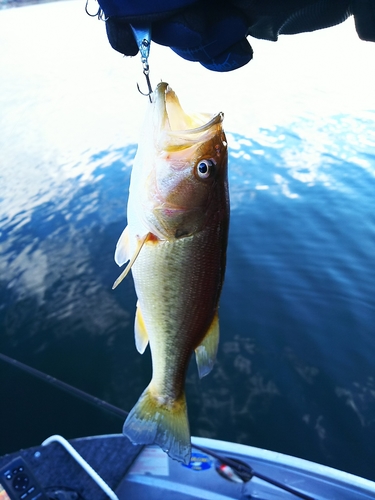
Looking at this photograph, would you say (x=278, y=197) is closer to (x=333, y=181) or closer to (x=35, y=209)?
(x=333, y=181)

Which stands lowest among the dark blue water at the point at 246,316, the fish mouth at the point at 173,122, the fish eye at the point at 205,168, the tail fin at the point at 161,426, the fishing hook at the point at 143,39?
the dark blue water at the point at 246,316

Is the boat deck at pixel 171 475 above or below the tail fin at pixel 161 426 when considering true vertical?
below

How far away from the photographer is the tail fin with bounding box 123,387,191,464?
206 centimetres

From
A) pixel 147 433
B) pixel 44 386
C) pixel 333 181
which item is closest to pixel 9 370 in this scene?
pixel 44 386

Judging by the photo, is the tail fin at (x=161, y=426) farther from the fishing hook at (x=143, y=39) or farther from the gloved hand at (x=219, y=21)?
the gloved hand at (x=219, y=21)

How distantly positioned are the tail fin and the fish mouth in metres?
1.33

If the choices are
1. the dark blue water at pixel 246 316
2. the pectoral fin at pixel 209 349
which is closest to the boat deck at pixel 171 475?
the dark blue water at pixel 246 316

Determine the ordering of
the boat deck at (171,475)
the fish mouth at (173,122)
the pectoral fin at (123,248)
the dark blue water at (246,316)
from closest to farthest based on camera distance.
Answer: the fish mouth at (173,122) → the pectoral fin at (123,248) → the boat deck at (171,475) → the dark blue water at (246,316)

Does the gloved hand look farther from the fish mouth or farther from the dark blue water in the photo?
the dark blue water

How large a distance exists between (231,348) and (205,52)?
415cm

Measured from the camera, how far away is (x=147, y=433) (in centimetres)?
208

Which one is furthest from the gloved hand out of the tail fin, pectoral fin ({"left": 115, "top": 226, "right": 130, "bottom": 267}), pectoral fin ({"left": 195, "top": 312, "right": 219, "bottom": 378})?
the tail fin

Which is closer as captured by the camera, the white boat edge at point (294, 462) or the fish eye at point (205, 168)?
the fish eye at point (205, 168)

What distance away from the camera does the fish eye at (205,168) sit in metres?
1.79
